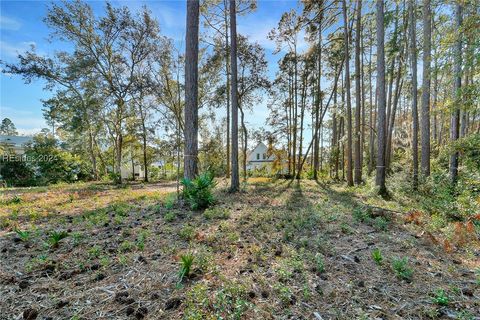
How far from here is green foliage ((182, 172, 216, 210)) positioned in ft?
13.9

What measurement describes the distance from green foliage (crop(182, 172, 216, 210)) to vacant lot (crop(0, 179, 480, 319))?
27.3 inches

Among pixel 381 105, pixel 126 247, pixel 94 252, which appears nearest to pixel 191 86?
pixel 126 247

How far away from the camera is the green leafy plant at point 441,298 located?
1.76m

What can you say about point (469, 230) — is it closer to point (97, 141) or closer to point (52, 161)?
point (52, 161)

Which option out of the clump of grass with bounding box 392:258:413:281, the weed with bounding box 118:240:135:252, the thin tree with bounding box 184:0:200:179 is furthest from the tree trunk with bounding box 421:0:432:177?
the weed with bounding box 118:240:135:252

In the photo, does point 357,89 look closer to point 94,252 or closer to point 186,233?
point 186,233

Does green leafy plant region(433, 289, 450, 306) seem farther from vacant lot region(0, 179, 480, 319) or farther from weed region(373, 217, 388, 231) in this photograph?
weed region(373, 217, 388, 231)

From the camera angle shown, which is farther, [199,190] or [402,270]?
[199,190]

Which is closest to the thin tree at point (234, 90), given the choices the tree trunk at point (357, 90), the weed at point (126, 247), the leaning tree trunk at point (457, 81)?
the tree trunk at point (357, 90)

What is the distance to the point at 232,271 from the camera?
7.04ft

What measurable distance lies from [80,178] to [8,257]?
64.3 ft

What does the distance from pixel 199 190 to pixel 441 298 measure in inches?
135

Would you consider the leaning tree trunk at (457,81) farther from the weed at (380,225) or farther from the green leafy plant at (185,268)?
the green leafy plant at (185,268)

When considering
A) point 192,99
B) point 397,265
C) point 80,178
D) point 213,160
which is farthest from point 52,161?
point 397,265
